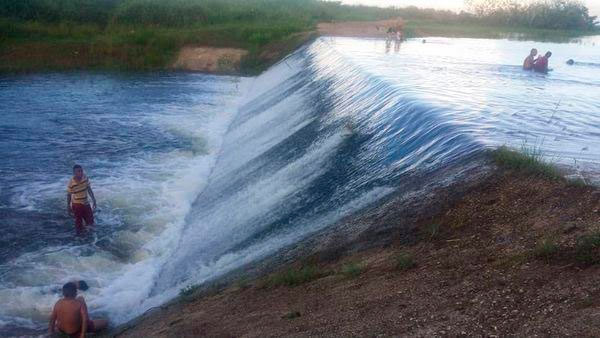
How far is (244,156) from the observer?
54.2ft

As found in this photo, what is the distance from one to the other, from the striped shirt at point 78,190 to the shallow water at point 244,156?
782 mm

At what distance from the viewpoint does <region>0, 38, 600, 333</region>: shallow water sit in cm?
1025

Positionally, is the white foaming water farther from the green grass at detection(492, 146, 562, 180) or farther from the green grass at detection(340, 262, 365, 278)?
the green grass at detection(492, 146, 562, 180)

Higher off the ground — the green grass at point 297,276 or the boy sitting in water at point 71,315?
the green grass at point 297,276

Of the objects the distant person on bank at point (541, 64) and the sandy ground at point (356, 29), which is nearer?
the distant person on bank at point (541, 64)

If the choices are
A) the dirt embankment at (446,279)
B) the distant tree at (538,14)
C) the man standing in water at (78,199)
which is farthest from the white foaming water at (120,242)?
the distant tree at (538,14)

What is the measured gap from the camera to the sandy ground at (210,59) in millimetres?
38531

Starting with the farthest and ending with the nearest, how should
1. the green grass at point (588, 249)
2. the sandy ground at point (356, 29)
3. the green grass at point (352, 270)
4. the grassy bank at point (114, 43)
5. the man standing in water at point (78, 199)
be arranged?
1. the grassy bank at point (114, 43)
2. the sandy ground at point (356, 29)
3. the man standing in water at point (78, 199)
4. the green grass at point (352, 270)
5. the green grass at point (588, 249)

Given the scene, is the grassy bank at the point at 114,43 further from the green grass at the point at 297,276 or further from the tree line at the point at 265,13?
the green grass at the point at 297,276

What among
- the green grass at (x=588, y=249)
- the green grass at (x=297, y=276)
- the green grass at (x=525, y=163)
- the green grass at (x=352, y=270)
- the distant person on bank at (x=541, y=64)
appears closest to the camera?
the green grass at (x=588, y=249)

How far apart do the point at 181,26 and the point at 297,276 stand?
132 ft

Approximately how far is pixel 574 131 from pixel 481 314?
7.95 metres

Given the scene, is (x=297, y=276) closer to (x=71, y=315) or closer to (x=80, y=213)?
(x=71, y=315)

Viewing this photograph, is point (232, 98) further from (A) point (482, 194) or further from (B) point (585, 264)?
(B) point (585, 264)
